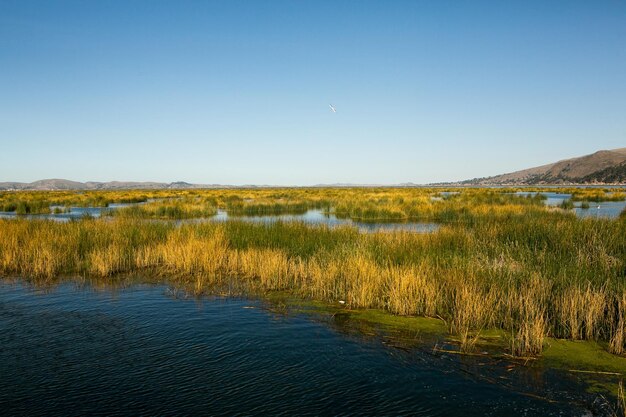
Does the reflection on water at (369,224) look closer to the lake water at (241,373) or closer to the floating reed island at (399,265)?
the floating reed island at (399,265)

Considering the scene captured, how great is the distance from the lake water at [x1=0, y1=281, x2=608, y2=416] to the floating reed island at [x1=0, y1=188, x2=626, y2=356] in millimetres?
1379

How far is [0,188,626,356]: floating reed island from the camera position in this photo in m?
8.36

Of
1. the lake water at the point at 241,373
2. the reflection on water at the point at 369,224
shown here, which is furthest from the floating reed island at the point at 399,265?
the reflection on water at the point at 369,224

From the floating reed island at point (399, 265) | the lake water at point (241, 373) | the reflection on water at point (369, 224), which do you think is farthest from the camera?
the reflection on water at point (369, 224)

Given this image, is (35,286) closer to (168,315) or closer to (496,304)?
(168,315)

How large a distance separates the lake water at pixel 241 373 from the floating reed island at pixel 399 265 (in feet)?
4.53

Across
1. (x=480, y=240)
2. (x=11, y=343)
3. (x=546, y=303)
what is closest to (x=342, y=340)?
(x=546, y=303)

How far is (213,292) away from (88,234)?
26.6 ft

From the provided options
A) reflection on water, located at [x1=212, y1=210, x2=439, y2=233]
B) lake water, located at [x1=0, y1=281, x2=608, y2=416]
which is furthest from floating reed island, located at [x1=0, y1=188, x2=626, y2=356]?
reflection on water, located at [x1=212, y1=210, x2=439, y2=233]

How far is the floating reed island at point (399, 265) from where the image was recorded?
8.36 meters

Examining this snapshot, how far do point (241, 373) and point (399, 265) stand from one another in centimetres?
645

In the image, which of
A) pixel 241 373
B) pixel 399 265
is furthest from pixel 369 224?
pixel 241 373

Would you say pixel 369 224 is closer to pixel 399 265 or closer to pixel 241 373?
pixel 399 265

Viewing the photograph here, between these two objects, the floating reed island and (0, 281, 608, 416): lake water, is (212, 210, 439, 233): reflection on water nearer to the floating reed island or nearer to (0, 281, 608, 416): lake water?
the floating reed island
